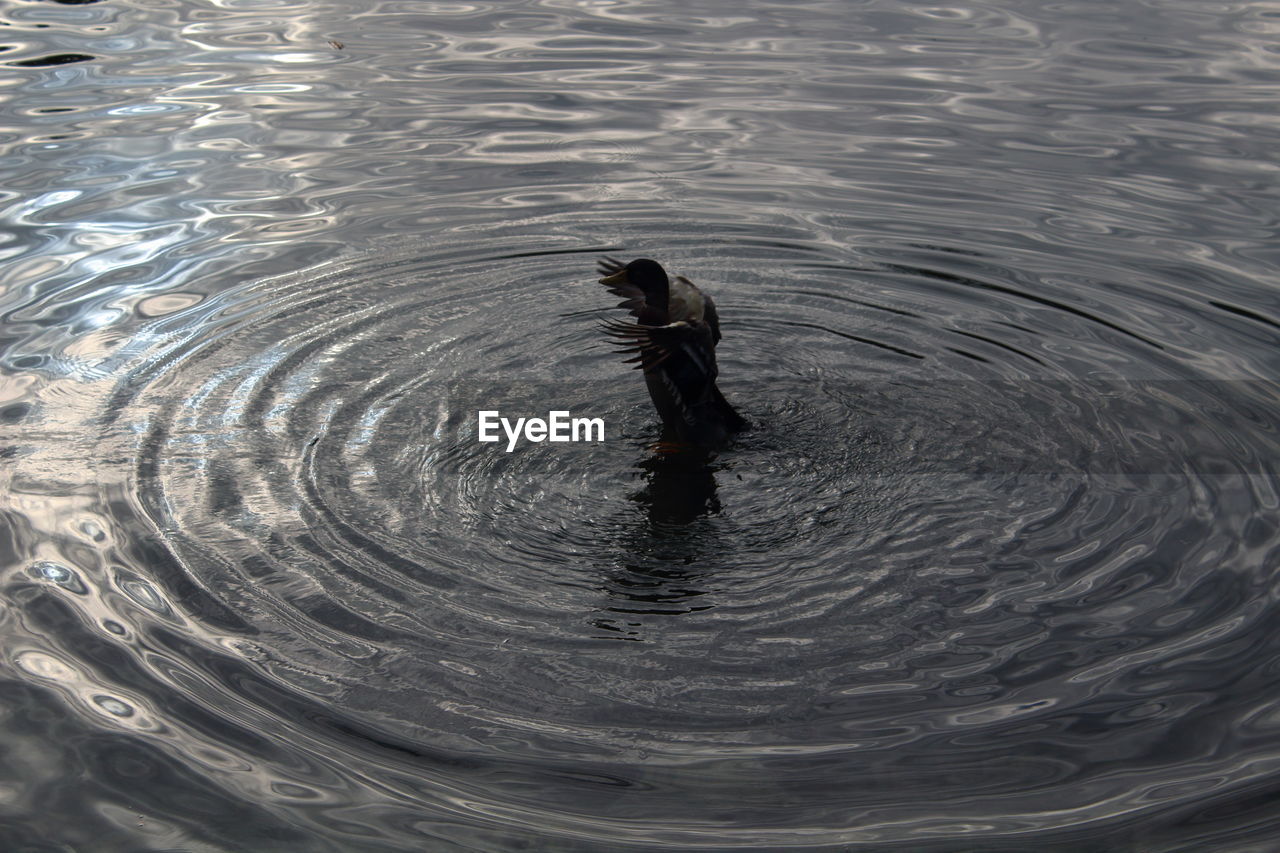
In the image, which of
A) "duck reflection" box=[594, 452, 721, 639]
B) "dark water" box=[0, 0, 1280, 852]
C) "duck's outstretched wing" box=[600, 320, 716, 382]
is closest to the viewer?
"dark water" box=[0, 0, 1280, 852]

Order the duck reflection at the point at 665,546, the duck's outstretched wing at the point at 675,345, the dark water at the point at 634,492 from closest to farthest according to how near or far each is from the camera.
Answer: the dark water at the point at 634,492, the duck reflection at the point at 665,546, the duck's outstretched wing at the point at 675,345

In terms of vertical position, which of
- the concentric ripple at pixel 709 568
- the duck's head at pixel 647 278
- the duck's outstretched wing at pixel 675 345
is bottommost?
the concentric ripple at pixel 709 568

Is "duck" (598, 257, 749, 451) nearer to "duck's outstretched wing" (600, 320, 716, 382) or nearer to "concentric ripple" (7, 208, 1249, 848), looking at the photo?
"duck's outstretched wing" (600, 320, 716, 382)

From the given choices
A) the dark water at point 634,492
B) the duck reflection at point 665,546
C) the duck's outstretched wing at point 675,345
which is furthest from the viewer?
the duck's outstretched wing at point 675,345

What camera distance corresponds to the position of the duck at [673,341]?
201 inches

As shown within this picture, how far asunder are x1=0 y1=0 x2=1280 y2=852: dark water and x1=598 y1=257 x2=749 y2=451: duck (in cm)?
26

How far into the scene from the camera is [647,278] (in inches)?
201

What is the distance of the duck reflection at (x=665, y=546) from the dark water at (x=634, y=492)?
0.07 feet

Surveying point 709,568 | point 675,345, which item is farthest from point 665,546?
point 675,345

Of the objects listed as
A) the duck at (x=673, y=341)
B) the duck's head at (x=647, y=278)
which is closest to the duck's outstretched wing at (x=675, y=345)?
the duck at (x=673, y=341)

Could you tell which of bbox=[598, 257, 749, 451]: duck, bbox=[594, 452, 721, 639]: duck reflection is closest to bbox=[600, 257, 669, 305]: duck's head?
bbox=[598, 257, 749, 451]: duck

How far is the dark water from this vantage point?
384 centimetres

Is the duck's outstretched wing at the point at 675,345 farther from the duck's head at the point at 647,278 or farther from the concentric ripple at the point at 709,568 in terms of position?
the concentric ripple at the point at 709,568

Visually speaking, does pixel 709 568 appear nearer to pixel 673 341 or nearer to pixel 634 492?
pixel 634 492
